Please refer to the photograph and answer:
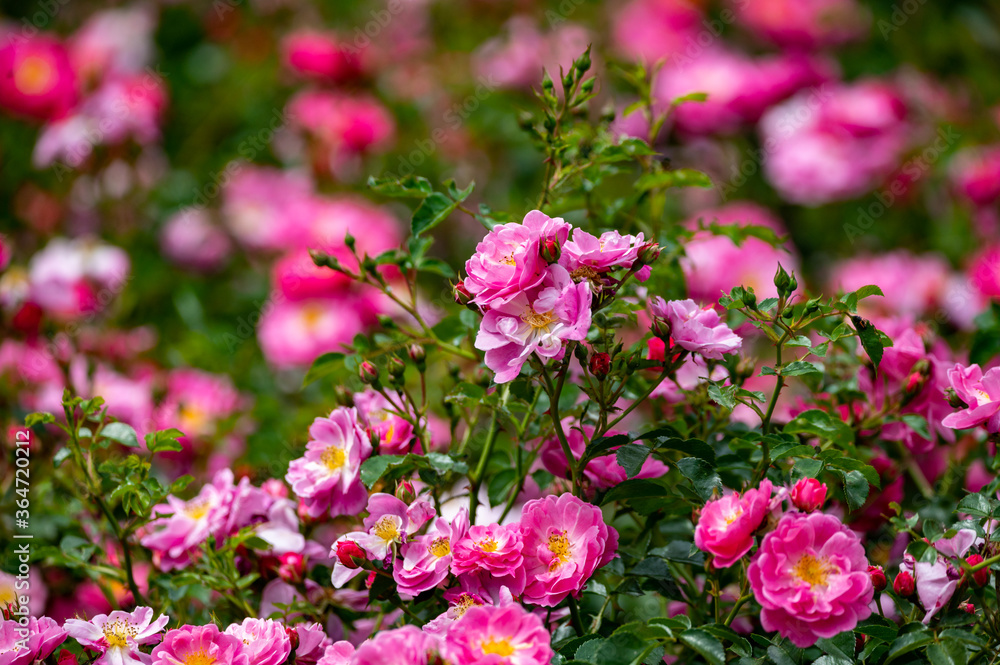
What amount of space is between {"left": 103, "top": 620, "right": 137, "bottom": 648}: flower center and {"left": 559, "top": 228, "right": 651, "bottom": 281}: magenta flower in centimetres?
46

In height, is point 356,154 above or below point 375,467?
below

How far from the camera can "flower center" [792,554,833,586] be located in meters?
0.64

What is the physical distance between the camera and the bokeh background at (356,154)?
1715 mm

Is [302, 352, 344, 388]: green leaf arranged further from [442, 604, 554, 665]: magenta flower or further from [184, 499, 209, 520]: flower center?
[442, 604, 554, 665]: magenta flower

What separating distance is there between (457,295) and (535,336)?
0.26 feet

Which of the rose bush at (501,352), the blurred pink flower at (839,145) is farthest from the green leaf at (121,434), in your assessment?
the blurred pink flower at (839,145)

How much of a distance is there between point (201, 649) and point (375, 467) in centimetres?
19

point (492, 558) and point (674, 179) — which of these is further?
point (674, 179)

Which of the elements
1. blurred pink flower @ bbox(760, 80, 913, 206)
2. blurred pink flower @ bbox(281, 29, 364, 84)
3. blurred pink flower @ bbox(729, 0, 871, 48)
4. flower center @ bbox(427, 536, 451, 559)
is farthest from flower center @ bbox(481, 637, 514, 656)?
blurred pink flower @ bbox(729, 0, 871, 48)

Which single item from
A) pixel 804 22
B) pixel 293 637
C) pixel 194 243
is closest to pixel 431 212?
pixel 293 637

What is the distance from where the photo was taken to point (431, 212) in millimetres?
840

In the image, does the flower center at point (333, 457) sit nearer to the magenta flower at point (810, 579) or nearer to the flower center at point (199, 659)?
the flower center at point (199, 659)

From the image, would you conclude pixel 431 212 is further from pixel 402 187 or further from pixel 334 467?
pixel 334 467

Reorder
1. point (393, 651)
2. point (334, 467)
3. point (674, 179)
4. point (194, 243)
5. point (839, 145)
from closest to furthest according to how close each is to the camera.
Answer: point (393, 651), point (334, 467), point (674, 179), point (194, 243), point (839, 145)
